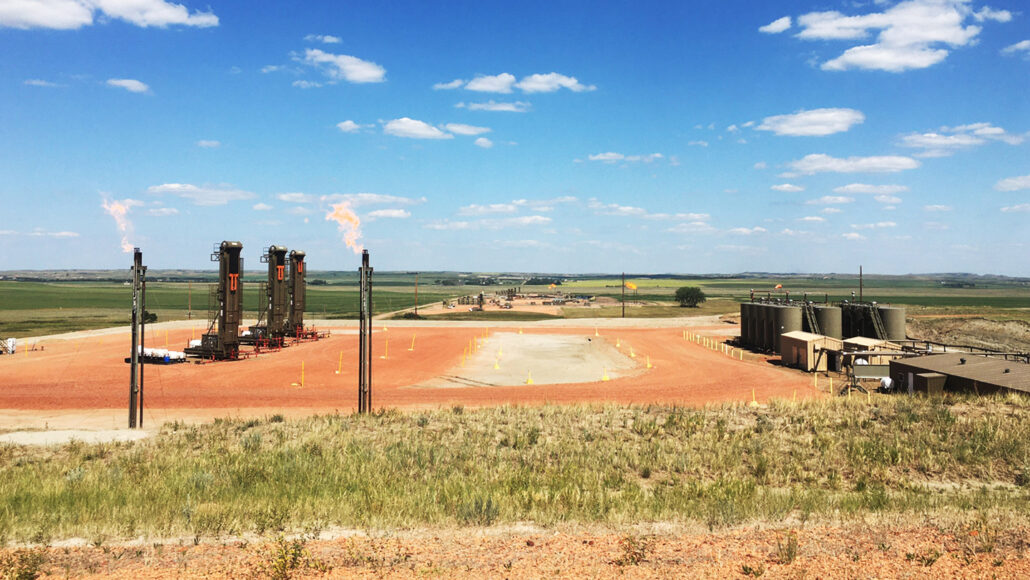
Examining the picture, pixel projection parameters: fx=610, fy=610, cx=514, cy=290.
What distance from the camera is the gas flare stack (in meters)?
46.2

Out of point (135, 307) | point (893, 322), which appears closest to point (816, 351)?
point (893, 322)

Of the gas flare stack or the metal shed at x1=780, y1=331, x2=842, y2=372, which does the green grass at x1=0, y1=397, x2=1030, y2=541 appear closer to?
the metal shed at x1=780, y1=331, x2=842, y2=372

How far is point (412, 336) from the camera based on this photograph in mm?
64688

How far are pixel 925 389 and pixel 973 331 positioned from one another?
170ft

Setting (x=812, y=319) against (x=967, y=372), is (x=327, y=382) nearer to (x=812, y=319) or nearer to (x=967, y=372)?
(x=967, y=372)

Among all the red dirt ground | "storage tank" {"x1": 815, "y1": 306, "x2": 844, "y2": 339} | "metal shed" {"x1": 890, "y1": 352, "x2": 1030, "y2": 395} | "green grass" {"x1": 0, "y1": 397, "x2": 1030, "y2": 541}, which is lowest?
the red dirt ground

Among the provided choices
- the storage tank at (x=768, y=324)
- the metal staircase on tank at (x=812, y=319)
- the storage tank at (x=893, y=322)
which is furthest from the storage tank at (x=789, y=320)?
the storage tank at (x=893, y=322)

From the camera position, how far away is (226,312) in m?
46.4

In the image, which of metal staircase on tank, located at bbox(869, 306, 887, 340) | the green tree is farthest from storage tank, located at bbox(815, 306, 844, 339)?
the green tree

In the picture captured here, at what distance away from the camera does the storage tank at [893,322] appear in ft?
158

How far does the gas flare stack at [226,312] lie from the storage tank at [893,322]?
5045cm

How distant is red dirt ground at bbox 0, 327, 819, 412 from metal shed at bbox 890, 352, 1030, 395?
15.1 feet

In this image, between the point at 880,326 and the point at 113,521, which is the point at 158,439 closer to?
the point at 113,521

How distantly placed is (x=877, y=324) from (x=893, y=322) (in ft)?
3.98
